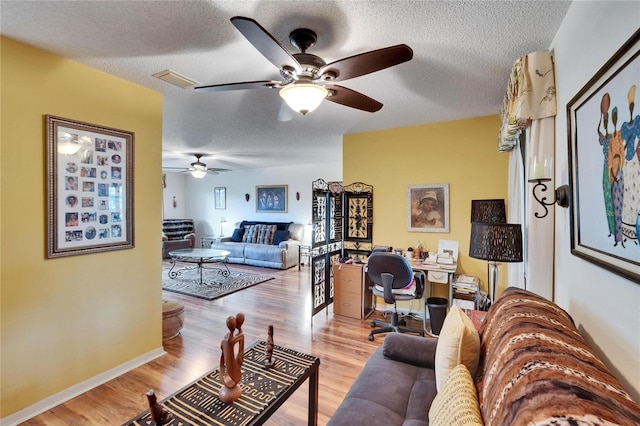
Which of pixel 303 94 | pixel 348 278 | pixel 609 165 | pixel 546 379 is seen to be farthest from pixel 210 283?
pixel 609 165

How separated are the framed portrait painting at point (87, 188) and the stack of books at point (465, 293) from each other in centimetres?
319

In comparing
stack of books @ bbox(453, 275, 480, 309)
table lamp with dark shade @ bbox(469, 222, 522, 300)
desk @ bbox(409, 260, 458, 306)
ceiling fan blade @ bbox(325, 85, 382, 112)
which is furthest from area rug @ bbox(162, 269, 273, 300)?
table lamp with dark shade @ bbox(469, 222, 522, 300)

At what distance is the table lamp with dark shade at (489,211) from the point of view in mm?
3217

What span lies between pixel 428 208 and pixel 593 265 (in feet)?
8.13

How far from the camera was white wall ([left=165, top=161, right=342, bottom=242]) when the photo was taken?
7.07 metres

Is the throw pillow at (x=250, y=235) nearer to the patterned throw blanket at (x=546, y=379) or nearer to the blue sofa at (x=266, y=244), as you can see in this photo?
the blue sofa at (x=266, y=244)

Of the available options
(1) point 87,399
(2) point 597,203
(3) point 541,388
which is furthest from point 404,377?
(1) point 87,399

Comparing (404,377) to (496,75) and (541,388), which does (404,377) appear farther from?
(496,75)

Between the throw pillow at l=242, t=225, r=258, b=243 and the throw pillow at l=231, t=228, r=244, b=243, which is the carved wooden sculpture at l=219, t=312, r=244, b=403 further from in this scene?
the throw pillow at l=231, t=228, r=244, b=243

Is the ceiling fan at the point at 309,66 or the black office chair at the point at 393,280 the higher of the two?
the ceiling fan at the point at 309,66

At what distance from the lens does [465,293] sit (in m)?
3.09

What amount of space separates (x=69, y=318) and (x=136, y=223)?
82 cm

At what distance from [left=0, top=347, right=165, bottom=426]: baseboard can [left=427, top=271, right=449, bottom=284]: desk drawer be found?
2819mm

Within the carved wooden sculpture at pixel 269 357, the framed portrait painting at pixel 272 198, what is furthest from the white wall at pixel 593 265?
the framed portrait painting at pixel 272 198
